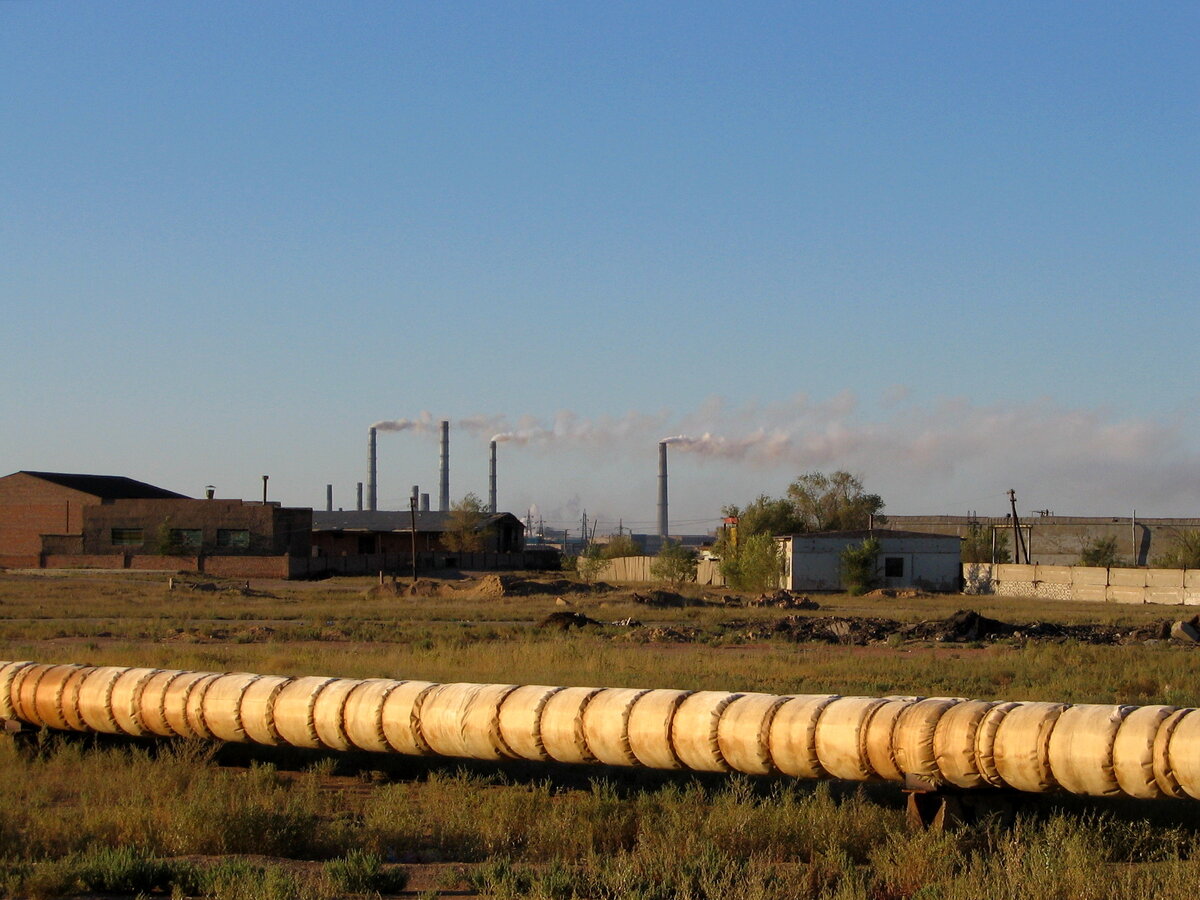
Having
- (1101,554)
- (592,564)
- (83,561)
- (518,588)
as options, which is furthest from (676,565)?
(83,561)

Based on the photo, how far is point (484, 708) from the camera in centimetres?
1180

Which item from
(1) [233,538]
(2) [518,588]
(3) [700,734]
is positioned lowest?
(2) [518,588]

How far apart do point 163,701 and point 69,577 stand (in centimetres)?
5921

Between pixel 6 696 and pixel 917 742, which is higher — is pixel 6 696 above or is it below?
below

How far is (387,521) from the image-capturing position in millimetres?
100750

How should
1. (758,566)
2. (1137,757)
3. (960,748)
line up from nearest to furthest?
(1137,757), (960,748), (758,566)

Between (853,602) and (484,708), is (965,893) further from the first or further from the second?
(853,602)

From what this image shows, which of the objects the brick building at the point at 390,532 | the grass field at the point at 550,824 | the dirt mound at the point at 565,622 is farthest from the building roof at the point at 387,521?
the grass field at the point at 550,824

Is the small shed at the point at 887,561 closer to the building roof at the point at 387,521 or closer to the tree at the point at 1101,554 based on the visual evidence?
the tree at the point at 1101,554

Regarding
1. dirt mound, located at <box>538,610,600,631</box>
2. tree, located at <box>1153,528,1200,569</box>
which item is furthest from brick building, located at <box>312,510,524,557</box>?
dirt mound, located at <box>538,610,600,631</box>

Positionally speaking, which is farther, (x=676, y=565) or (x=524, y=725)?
(x=676, y=565)

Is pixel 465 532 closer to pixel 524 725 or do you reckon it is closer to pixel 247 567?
pixel 247 567

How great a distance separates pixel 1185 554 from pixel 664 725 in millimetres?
71658

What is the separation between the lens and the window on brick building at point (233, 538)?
81.5 meters
